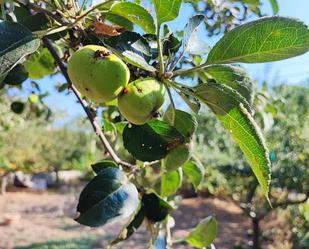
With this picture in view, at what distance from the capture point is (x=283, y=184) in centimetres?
497

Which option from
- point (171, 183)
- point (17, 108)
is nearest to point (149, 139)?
point (171, 183)

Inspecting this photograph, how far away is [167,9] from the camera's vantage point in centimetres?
56

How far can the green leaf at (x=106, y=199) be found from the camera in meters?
0.60

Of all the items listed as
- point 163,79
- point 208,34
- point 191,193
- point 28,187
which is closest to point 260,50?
point 163,79

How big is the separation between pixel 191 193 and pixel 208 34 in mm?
7479

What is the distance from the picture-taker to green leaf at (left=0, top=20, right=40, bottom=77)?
49cm

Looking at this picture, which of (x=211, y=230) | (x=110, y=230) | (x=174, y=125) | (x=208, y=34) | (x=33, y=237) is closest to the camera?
(x=174, y=125)

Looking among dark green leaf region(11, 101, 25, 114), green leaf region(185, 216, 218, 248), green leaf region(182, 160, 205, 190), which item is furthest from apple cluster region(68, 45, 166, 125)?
dark green leaf region(11, 101, 25, 114)

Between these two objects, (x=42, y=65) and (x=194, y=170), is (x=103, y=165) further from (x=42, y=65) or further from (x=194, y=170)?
(x=42, y=65)

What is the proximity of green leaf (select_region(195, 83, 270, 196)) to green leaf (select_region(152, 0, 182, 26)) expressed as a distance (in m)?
0.10

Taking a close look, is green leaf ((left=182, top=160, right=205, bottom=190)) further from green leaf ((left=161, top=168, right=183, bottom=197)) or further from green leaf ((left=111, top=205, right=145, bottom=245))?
green leaf ((left=111, top=205, right=145, bottom=245))

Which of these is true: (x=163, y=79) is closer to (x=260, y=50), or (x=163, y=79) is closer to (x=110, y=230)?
(x=260, y=50)

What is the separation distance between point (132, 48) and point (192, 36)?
15 centimetres

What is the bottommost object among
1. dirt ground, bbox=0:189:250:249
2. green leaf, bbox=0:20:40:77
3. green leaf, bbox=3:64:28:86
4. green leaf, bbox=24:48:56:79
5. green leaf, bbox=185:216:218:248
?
dirt ground, bbox=0:189:250:249
